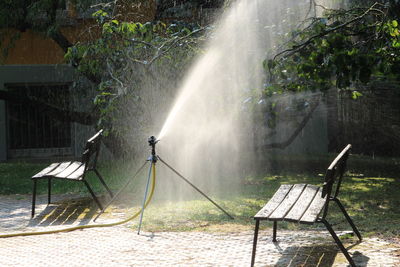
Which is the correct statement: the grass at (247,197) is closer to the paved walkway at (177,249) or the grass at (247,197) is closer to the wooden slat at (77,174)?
the paved walkway at (177,249)

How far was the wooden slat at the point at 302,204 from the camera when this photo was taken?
550 cm

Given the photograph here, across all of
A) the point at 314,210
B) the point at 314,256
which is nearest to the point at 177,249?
the point at 314,256

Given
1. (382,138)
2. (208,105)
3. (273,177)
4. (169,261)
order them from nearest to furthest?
(169,261), (208,105), (273,177), (382,138)

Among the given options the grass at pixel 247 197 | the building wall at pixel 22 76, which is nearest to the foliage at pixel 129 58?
the grass at pixel 247 197

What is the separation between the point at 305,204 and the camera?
5953 millimetres

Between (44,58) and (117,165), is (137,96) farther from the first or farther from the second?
(44,58)

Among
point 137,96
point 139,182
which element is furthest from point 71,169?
point 139,182

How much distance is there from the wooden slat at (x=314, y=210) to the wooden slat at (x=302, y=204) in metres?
0.03

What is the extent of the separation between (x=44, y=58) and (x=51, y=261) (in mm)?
10650

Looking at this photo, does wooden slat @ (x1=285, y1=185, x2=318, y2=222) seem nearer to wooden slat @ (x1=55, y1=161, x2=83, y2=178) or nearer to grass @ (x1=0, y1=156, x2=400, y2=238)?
grass @ (x1=0, y1=156, x2=400, y2=238)

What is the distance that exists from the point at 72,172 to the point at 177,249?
2.66 metres

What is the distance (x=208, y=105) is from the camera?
37.1 feet

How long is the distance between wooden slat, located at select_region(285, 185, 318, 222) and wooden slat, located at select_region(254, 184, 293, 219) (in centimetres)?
16

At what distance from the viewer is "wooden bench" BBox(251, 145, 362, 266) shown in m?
5.48
